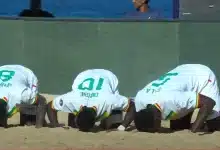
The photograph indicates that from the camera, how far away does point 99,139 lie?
8438 millimetres

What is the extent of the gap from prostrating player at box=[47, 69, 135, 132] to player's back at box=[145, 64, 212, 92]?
0.44 m

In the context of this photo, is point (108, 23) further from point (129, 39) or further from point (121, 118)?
point (121, 118)

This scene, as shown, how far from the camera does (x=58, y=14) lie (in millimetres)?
12547

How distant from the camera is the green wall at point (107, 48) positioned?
11875 millimetres

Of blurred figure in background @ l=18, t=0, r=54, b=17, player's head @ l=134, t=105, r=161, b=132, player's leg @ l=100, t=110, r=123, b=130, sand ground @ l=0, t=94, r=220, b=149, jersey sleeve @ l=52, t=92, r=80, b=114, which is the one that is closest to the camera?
sand ground @ l=0, t=94, r=220, b=149

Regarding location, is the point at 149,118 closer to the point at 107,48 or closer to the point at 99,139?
the point at 99,139

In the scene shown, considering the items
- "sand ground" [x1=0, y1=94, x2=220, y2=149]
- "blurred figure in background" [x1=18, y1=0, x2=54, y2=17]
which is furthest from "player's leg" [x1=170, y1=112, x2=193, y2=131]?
"blurred figure in background" [x1=18, y1=0, x2=54, y2=17]

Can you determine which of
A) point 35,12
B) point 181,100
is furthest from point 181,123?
point 35,12

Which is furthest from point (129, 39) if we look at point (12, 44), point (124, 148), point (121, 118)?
point (124, 148)

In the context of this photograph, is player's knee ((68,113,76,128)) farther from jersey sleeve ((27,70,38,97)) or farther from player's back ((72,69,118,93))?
jersey sleeve ((27,70,38,97))

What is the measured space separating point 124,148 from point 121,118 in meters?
1.29

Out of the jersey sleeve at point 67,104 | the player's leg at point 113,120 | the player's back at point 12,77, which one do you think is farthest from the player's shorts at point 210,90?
the player's back at point 12,77

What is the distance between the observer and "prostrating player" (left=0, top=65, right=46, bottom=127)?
8961 mm

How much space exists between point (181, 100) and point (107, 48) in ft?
12.5
